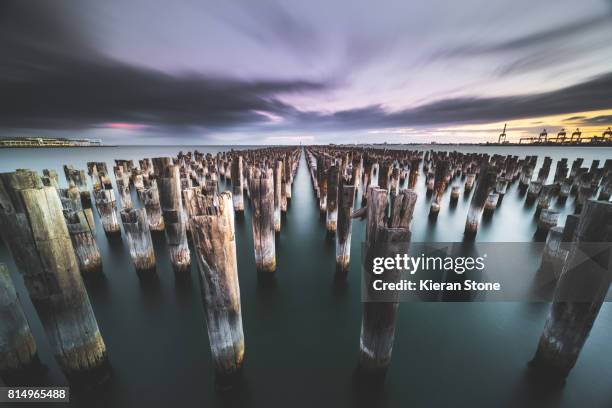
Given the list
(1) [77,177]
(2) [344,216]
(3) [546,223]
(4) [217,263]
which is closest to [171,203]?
(4) [217,263]

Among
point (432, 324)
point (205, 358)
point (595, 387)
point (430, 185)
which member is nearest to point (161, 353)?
point (205, 358)

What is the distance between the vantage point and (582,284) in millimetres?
2623

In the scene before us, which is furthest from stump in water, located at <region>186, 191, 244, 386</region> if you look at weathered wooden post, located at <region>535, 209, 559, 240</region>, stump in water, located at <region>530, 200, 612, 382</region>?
weathered wooden post, located at <region>535, 209, 559, 240</region>

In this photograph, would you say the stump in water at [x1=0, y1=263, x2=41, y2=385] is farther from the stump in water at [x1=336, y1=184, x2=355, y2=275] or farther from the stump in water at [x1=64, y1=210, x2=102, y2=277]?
the stump in water at [x1=336, y1=184, x2=355, y2=275]

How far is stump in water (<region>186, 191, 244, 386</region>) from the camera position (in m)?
2.40

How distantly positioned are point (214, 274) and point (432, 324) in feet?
14.0

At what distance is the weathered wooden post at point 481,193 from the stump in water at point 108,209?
10453mm

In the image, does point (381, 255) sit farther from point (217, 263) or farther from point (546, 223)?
point (546, 223)

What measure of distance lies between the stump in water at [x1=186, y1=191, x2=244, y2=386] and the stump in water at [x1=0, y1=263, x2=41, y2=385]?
7.44ft

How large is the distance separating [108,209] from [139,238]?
3.26m

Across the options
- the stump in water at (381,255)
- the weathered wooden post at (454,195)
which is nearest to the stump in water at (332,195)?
the stump in water at (381,255)

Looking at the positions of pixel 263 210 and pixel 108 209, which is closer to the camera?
pixel 263 210

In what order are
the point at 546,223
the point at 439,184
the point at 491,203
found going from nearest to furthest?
the point at 546,223
the point at 439,184
the point at 491,203

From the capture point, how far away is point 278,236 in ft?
27.5
